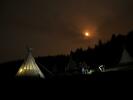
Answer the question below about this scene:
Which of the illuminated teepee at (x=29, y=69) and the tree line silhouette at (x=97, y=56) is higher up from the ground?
the tree line silhouette at (x=97, y=56)

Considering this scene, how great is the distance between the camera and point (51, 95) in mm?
6918

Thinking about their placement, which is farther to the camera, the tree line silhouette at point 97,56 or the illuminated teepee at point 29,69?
the tree line silhouette at point 97,56

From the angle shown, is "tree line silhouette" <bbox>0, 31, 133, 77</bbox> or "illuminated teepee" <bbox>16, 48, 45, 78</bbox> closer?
"illuminated teepee" <bbox>16, 48, 45, 78</bbox>

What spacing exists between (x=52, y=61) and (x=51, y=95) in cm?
4846

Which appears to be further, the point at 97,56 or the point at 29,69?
the point at 97,56

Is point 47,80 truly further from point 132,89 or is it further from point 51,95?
point 132,89

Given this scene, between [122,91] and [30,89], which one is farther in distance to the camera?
[30,89]

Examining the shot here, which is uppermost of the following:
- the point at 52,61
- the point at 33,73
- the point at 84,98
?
the point at 52,61

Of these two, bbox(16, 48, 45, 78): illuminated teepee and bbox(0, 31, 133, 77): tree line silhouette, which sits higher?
bbox(0, 31, 133, 77): tree line silhouette

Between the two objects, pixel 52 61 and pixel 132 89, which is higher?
pixel 52 61

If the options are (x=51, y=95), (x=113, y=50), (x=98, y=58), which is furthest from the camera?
(x=98, y=58)

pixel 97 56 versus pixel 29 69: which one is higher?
pixel 97 56

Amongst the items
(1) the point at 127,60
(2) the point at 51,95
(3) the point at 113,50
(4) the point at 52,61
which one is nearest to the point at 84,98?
(2) the point at 51,95

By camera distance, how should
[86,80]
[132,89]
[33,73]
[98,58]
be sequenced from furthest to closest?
1. [98,58]
2. [33,73]
3. [86,80]
4. [132,89]
